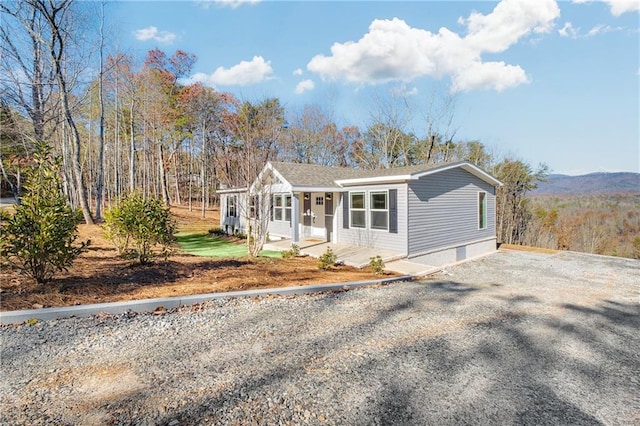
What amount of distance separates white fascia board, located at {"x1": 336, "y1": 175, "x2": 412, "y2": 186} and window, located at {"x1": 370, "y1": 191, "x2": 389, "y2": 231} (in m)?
0.42

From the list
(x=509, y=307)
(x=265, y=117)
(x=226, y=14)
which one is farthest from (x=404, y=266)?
(x=265, y=117)

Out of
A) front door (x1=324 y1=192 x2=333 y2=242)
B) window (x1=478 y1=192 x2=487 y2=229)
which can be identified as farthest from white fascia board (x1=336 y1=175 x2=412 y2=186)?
window (x1=478 y1=192 x2=487 y2=229)

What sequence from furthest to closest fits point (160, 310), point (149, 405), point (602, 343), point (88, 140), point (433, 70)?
point (88, 140), point (433, 70), point (160, 310), point (602, 343), point (149, 405)

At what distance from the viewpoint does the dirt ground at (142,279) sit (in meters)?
4.07

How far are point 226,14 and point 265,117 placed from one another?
1378 cm

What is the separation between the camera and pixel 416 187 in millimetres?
10086

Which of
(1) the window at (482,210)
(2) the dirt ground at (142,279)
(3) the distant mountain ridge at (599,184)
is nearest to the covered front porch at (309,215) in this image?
(2) the dirt ground at (142,279)

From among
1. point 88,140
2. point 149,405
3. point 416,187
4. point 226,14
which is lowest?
point 149,405

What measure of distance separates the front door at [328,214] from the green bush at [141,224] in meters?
6.97

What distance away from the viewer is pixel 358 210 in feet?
37.2

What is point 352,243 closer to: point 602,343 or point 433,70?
point 602,343

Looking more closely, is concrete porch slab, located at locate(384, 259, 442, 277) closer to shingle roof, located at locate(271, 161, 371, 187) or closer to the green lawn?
Result: the green lawn

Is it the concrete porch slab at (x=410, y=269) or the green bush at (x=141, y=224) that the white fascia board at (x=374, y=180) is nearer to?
the concrete porch slab at (x=410, y=269)

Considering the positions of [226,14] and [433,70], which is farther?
[433,70]
